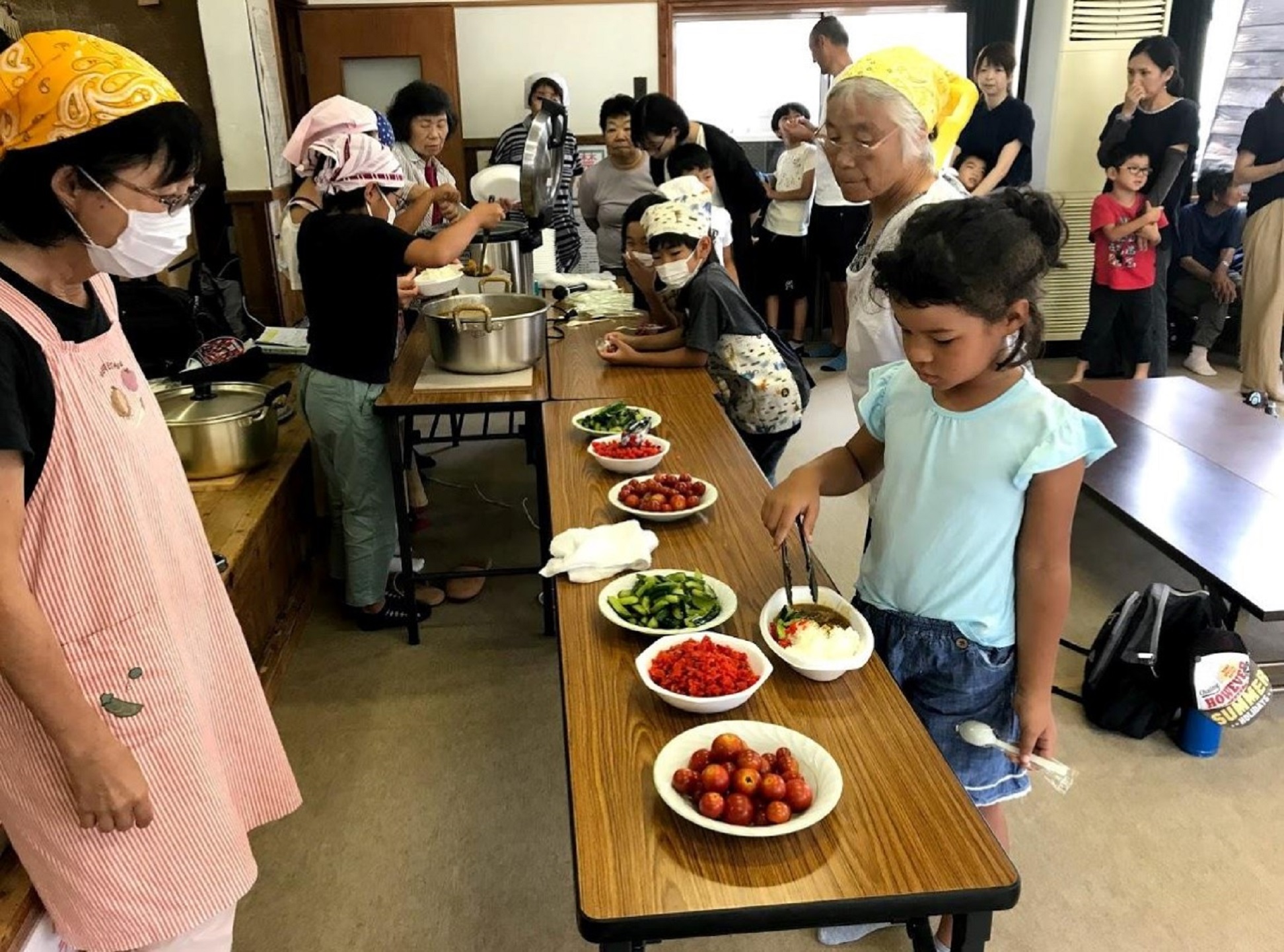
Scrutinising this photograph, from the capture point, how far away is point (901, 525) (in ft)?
4.46

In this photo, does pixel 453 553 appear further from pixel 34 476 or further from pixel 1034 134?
pixel 1034 134

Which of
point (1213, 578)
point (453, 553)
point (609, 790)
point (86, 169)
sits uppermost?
point (86, 169)

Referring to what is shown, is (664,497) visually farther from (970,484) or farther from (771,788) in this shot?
(771,788)

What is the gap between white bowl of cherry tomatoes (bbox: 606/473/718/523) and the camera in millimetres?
1703

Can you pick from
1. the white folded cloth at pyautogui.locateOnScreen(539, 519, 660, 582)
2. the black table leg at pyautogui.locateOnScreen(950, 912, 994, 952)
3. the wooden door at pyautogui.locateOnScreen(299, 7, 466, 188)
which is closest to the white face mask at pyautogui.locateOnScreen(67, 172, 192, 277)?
the white folded cloth at pyautogui.locateOnScreen(539, 519, 660, 582)

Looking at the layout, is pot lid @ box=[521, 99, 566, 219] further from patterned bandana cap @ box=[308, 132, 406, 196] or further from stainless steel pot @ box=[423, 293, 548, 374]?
patterned bandana cap @ box=[308, 132, 406, 196]

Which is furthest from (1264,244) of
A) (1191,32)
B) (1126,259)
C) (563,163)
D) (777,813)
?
(777,813)

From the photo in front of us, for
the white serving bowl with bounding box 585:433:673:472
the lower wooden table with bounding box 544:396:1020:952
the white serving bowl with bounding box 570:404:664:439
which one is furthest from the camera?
the white serving bowl with bounding box 570:404:664:439

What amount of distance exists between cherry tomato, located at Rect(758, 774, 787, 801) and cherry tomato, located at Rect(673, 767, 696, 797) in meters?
0.07

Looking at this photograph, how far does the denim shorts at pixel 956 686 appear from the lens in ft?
4.44

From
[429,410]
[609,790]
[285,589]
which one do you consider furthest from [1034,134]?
[609,790]

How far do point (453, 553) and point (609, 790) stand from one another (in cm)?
225

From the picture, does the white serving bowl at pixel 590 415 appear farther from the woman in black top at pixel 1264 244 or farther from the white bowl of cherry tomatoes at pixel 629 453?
the woman in black top at pixel 1264 244

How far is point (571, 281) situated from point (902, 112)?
2151 mm
